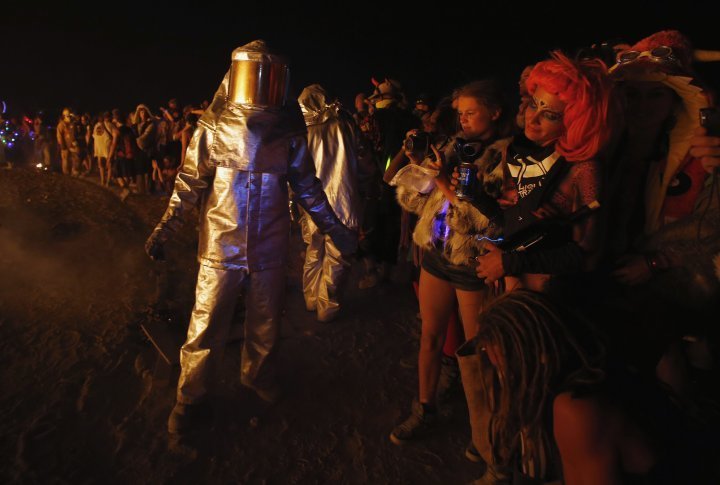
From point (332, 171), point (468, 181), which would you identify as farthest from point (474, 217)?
point (332, 171)

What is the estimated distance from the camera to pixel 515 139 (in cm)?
196

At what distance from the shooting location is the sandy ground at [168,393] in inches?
96.3

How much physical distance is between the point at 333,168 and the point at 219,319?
2.03m

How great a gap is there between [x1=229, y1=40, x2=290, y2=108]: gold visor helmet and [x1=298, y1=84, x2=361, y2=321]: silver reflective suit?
1600mm

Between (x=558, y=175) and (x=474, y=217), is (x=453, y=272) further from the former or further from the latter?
(x=558, y=175)

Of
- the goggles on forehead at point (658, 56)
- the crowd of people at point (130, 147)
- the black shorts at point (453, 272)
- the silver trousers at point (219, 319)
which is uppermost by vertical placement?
the goggles on forehead at point (658, 56)

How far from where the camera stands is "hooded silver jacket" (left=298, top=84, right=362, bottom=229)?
414cm

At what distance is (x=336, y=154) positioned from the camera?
416 cm

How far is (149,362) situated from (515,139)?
3041mm

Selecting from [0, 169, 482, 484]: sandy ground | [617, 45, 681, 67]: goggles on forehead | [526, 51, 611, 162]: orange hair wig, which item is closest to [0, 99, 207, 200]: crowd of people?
[0, 169, 482, 484]: sandy ground

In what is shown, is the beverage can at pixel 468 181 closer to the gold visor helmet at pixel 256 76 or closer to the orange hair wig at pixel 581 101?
the orange hair wig at pixel 581 101

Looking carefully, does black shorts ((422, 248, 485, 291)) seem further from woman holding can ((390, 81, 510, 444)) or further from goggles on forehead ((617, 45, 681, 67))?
goggles on forehead ((617, 45, 681, 67))

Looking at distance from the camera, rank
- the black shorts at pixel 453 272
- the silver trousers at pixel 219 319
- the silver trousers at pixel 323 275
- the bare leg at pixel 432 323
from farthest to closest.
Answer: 1. the silver trousers at pixel 323 275
2. the silver trousers at pixel 219 319
3. the bare leg at pixel 432 323
4. the black shorts at pixel 453 272

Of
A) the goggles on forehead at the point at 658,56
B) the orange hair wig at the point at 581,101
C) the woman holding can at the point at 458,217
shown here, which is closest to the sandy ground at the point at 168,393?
the woman holding can at the point at 458,217
